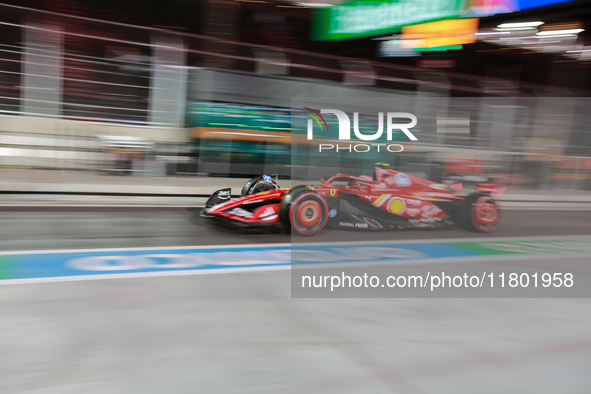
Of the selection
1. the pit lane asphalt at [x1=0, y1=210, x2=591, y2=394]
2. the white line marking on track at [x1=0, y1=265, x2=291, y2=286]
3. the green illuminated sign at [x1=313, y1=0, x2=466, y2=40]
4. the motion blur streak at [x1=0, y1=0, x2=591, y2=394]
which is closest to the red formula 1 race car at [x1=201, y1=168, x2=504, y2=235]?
the motion blur streak at [x1=0, y1=0, x2=591, y2=394]

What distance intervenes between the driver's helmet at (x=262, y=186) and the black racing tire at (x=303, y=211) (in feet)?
2.02

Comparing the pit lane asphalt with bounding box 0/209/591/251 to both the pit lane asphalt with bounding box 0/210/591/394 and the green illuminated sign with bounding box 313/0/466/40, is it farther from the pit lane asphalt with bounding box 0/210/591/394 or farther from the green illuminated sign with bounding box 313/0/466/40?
the green illuminated sign with bounding box 313/0/466/40

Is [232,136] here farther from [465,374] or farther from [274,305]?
[465,374]

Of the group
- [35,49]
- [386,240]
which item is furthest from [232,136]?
[386,240]

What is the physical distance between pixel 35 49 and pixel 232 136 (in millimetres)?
4527

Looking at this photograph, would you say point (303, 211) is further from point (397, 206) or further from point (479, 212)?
point (479, 212)

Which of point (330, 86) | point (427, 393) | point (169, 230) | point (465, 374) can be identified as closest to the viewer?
point (427, 393)

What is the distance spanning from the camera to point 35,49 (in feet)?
29.8

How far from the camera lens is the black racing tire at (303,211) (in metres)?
5.23

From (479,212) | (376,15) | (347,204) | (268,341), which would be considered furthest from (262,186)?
(376,15)

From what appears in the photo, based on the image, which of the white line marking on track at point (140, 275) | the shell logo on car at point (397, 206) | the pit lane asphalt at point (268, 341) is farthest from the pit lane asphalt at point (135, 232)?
the pit lane asphalt at point (268, 341)

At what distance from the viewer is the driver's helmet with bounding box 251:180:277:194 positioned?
5.81 meters

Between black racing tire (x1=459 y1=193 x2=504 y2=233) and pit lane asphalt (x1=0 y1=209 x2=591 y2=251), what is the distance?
137 millimetres

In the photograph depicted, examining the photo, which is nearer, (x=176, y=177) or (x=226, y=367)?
(x=226, y=367)
